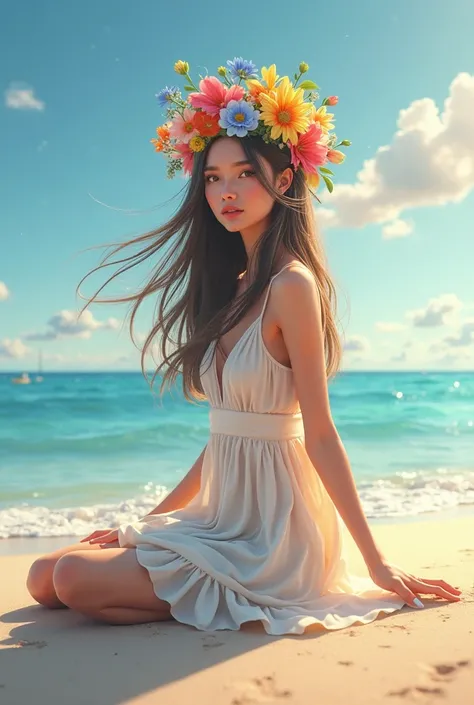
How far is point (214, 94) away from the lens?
3.31m

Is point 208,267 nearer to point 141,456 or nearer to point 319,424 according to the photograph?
point 319,424

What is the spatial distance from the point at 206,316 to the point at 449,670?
5.80ft

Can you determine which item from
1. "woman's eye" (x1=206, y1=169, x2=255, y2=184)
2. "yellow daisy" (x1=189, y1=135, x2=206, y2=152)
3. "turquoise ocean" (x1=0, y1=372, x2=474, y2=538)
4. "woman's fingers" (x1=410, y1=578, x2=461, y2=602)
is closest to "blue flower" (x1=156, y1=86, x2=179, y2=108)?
"yellow daisy" (x1=189, y1=135, x2=206, y2=152)

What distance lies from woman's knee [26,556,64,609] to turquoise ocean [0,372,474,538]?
2.68 ft

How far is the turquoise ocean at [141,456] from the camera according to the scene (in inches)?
266

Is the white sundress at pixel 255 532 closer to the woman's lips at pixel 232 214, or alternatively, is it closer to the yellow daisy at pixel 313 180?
the woman's lips at pixel 232 214

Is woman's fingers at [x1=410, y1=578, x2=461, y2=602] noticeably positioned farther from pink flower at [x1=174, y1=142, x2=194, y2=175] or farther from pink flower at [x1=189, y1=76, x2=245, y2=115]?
pink flower at [x1=189, y1=76, x2=245, y2=115]

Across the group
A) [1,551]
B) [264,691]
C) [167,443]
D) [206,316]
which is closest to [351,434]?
[167,443]

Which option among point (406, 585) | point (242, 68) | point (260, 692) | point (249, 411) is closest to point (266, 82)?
point (242, 68)

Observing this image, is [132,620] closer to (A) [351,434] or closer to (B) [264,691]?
(B) [264,691]

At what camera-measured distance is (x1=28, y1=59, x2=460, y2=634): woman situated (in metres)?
2.82

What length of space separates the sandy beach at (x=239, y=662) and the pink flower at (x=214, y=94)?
6.99ft

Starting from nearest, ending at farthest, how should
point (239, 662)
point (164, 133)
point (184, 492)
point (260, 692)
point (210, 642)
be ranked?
point (260, 692)
point (239, 662)
point (210, 642)
point (184, 492)
point (164, 133)

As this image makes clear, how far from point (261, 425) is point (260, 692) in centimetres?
107
